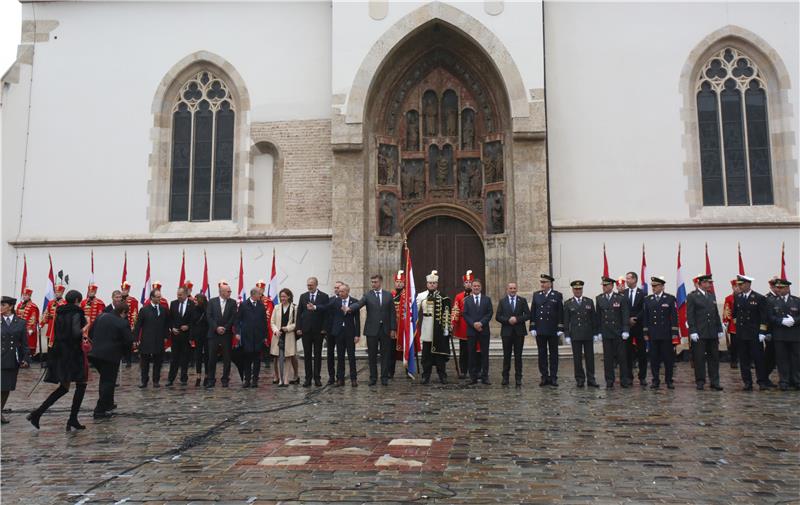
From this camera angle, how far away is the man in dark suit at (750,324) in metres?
10.9

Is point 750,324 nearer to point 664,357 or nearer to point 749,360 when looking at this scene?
point 749,360

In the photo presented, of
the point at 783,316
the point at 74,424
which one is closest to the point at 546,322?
the point at 783,316

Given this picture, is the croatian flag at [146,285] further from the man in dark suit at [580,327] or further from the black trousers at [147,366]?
the man in dark suit at [580,327]

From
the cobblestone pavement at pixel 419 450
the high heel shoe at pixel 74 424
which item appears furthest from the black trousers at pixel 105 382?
the high heel shoe at pixel 74 424

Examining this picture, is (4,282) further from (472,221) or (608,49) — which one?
(608,49)

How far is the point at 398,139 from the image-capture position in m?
18.8

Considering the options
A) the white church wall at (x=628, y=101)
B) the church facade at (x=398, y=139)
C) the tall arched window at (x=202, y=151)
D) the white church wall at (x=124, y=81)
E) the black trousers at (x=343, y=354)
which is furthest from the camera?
the tall arched window at (x=202, y=151)

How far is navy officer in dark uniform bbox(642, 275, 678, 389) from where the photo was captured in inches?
427

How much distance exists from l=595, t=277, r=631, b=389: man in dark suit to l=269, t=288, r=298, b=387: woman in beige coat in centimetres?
524

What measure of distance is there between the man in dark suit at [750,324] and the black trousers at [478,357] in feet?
13.4

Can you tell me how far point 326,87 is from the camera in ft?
59.5

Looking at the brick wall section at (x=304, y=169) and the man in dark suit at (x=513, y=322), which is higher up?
the brick wall section at (x=304, y=169)

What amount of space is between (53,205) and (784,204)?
19.4 metres

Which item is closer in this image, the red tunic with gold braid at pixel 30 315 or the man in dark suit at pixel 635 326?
the man in dark suit at pixel 635 326
